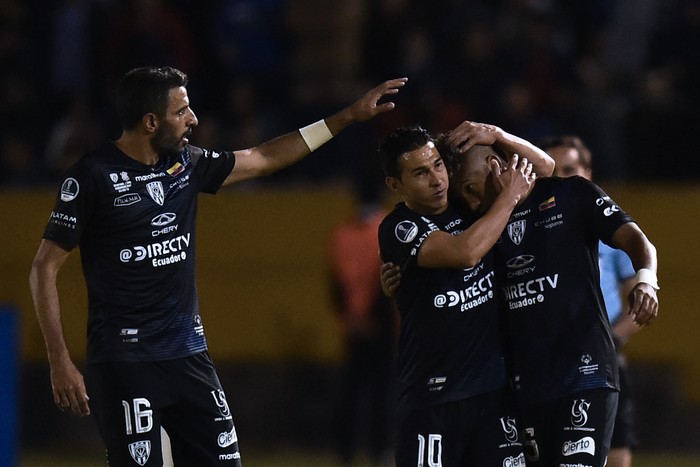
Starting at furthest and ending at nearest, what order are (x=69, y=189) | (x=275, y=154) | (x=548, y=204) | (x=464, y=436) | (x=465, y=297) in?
(x=275, y=154) → (x=69, y=189) → (x=548, y=204) → (x=465, y=297) → (x=464, y=436)

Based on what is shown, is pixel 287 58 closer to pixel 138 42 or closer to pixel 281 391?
pixel 138 42

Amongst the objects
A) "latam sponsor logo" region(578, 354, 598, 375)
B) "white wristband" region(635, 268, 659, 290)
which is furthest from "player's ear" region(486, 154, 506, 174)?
"latam sponsor logo" region(578, 354, 598, 375)

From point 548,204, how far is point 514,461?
1168 millimetres

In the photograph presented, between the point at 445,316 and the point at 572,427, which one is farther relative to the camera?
the point at 445,316

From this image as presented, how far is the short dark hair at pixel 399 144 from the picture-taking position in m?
6.46

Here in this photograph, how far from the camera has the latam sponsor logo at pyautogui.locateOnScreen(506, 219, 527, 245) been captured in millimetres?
6504

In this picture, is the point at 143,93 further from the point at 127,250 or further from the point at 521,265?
the point at 521,265

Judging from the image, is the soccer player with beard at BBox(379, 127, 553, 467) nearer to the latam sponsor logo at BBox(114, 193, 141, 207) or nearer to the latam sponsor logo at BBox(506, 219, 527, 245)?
the latam sponsor logo at BBox(506, 219, 527, 245)

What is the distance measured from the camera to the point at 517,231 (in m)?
6.52

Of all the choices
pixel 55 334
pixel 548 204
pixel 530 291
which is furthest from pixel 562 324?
pixel 55 334

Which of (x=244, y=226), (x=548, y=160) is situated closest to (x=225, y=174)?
(x=548, y=160)

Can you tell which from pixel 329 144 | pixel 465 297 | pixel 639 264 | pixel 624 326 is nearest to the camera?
pixel 639 264

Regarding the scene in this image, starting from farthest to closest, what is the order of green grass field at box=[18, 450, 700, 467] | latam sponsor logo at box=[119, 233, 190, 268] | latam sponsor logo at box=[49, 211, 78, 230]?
green grass field at box=[18, 450, 700, 467] < latam sponsor logo at box=[119, 233, 190, 268] < latam sponsor logo at box=[49, 211, 78, 230]

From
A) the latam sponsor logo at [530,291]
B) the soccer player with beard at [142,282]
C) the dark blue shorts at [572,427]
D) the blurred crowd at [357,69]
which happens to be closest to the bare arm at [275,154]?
the soccer player with beard at [142,282]
